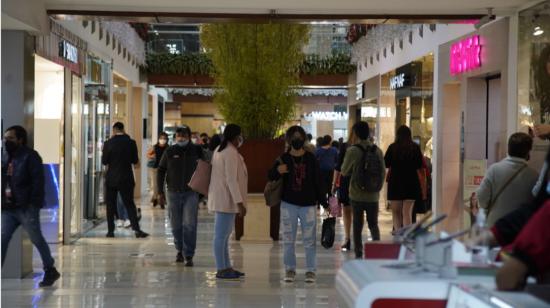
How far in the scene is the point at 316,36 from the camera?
22.6m

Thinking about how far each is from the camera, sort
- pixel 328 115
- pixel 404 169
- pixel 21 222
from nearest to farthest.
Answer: pixel 21 222 < pixel 404 169 < pixel 328 115

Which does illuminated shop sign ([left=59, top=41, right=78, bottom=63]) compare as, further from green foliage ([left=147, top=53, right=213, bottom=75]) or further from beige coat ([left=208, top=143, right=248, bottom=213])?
green foliage ([left=147, top=53, right=213, bottom=75])

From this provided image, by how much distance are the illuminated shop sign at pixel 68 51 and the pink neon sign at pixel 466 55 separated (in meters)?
5.25

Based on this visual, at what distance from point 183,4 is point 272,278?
2.95 metres

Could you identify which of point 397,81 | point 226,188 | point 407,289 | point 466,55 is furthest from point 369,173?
point 397,81

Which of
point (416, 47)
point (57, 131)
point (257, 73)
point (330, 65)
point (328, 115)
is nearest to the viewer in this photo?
point (57, 131)

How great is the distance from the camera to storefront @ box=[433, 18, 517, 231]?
10266mm

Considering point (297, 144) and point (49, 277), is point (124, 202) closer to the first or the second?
point (49, 277)

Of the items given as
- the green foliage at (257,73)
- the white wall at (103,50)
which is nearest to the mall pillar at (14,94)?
the white wall at (103,50)

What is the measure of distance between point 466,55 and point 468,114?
800 mm

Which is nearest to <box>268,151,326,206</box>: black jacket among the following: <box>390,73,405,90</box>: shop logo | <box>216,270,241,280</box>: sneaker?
<box>216,270,241,280</box>: sneaker

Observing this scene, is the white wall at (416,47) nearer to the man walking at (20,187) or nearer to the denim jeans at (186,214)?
the denim jeans at (186,214)

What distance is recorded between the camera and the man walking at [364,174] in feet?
32.2

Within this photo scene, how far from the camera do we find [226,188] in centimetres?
883
